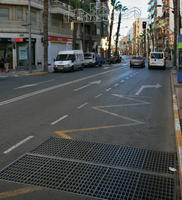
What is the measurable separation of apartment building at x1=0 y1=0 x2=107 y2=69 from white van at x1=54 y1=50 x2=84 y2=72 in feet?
11.4

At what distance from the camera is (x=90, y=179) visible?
4691 millimetres

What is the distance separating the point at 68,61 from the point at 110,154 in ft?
85.7

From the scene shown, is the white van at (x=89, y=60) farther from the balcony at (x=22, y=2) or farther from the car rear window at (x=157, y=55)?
the car rear window at (x=157, y=55)

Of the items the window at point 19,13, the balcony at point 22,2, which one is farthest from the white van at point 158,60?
the window at point 19,13

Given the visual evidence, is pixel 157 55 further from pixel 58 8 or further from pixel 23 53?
pixel 23 53

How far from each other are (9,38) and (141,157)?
3172cm

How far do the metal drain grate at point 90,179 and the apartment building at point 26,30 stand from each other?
26.5 m

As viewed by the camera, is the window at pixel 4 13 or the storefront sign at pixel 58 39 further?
the storefront sign at pixel 58 39

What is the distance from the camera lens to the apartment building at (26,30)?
34.6 meters

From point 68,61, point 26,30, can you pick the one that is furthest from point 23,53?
point 68,61

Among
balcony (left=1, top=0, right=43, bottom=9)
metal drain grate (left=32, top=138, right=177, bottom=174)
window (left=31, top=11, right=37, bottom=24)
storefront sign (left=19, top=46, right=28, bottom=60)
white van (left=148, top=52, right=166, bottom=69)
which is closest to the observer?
metal drain grate (left=32, top=138, right=177, bottom=174)

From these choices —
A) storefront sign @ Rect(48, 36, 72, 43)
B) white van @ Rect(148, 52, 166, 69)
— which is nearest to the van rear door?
white van @ Rect(148, 52, 166, 69)

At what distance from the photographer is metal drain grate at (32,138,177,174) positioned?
5.35 m

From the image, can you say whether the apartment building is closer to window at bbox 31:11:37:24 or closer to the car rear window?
window at bbox 31:11:37:24
